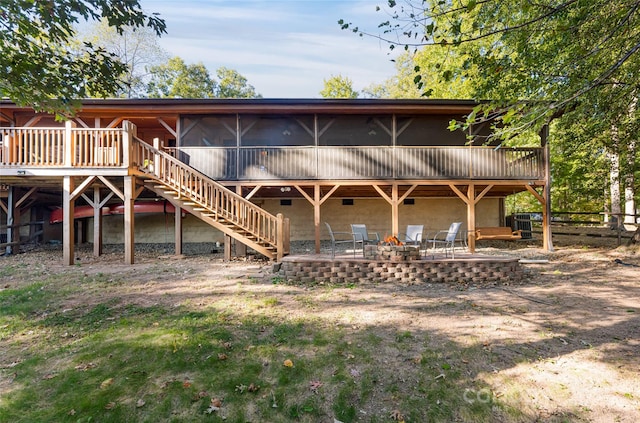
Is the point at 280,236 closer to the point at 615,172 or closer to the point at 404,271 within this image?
the point at 404,271

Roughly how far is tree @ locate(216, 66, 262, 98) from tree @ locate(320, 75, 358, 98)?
8.03 meters

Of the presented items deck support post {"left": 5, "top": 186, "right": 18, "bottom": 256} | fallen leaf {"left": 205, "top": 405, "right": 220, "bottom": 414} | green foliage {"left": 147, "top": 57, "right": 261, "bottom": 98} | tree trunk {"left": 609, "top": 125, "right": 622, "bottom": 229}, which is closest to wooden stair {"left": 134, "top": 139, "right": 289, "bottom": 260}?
fallen leaf {"left": 205, "top": 405, "right": 220, "bottom": 414}

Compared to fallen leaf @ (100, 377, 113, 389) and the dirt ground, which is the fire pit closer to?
the dirt ground

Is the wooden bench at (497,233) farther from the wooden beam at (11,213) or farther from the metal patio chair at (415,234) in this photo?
the wooden beam at (11,213)

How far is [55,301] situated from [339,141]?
36.6ft

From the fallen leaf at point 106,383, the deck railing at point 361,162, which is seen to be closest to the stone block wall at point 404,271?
the fallen leaf at point 106,383

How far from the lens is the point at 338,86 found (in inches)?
1251

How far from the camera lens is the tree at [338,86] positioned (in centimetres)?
3169

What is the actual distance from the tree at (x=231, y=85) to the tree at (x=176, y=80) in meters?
2.27

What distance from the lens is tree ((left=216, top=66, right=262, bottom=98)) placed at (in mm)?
30625

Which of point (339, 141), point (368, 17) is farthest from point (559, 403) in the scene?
point (339, 141)

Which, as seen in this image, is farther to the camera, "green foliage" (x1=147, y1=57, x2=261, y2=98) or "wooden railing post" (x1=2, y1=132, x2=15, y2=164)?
"green foliage" (x1=147, y1=57, x2=261, y2=98)

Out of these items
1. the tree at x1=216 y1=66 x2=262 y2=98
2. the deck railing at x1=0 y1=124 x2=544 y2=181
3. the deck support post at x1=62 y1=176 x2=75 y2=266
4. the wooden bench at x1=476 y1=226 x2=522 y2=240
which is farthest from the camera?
the tree at x1=216 y1=66 x2=262 y2=98

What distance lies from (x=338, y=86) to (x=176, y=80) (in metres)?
15.2
